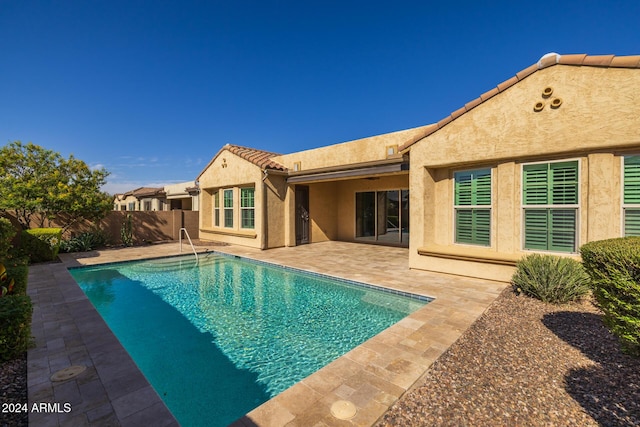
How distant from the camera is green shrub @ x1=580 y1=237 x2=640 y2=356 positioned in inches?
124

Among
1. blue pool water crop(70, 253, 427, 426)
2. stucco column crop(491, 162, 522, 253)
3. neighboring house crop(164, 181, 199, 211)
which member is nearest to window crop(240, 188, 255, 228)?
blue pool water crop(70, 253, 427, 426)


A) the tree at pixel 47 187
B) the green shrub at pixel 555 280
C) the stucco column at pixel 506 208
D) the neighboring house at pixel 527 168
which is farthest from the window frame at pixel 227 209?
the green shrub at pixel 555 280

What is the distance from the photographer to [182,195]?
24.2m

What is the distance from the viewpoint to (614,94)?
6.21 metres

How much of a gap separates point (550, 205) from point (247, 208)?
13.8 metres

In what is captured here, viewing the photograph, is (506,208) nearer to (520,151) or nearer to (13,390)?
(520,151)

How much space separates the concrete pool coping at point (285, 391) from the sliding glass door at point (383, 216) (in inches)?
310

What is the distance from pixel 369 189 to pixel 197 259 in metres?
10.0

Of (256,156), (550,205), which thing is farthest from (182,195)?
(550,205)

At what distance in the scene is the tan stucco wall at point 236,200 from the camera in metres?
14.7

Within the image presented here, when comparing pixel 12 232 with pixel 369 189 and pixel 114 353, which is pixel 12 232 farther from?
pixel 369 189

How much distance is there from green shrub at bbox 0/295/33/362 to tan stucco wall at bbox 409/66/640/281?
926cm

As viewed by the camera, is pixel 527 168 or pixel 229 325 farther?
pixel 527 168

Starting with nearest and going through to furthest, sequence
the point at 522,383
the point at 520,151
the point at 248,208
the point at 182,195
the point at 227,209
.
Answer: the point at 522,383
the point at 520,151
the point at 248,208
the point at 227,209
the point at 182,195
